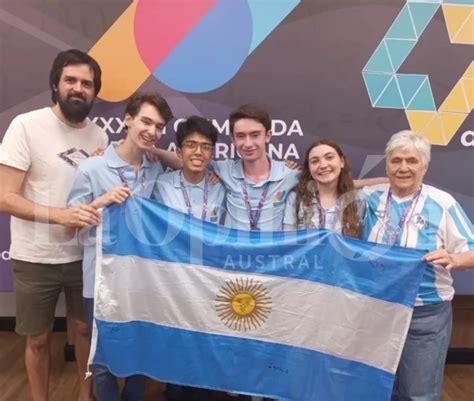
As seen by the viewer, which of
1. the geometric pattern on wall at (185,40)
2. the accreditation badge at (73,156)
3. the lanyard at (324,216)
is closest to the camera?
the lanyard at (324,216)

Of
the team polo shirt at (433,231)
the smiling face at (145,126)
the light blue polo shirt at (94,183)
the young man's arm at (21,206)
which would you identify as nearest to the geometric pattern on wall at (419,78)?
the team polo shirt at (433,231)

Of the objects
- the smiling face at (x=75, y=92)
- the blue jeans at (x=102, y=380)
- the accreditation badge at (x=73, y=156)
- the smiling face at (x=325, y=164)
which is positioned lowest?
the blue jeans at (x=102, y=380)

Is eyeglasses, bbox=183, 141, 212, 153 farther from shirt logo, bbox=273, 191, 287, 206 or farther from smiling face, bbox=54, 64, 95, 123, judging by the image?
smiling face, bbox=54, 64, 95, 123

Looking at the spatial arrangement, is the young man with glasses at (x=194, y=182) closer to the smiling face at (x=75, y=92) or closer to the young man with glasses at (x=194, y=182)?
the young man with glasses at (x=194, y=182)

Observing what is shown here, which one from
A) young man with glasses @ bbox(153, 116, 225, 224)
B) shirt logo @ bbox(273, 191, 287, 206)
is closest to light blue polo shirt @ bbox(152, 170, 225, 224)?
young man with glasses @ bbox(153, 116, 225, 224)

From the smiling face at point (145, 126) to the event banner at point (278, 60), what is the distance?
20.3 inches

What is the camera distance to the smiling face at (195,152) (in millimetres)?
1927

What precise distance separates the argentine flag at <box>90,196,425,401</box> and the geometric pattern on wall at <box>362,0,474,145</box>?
1002 millimetres

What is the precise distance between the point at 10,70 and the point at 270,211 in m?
1.57

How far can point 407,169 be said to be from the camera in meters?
1.78

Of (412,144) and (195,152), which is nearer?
(412,144)

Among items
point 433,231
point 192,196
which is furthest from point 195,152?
point 433,231

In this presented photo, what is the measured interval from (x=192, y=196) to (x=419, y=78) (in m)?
1.37

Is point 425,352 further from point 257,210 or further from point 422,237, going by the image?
point 257,210
